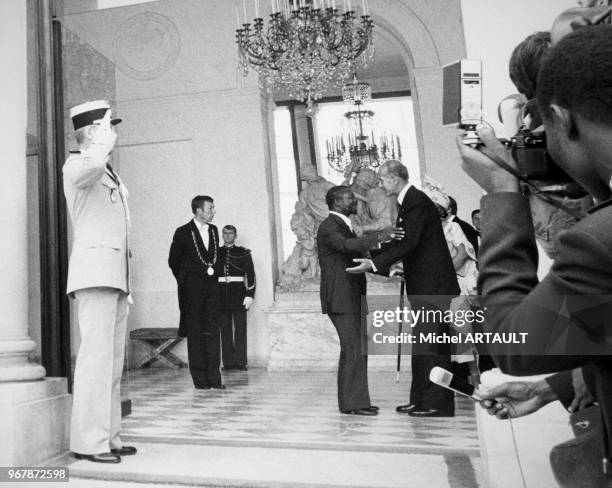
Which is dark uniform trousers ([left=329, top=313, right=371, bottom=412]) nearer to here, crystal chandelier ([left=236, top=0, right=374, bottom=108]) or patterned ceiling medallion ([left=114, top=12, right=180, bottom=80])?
crystal chandelier ([left=236, top=0, right=374, bottom=108])

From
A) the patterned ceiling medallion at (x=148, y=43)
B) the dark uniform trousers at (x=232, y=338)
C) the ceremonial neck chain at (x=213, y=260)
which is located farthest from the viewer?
the patterned ceiling medallion at (x=148, y=43)

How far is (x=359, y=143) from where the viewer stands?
11203mm

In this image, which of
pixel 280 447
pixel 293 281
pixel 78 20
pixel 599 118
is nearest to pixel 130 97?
pixel 78 20

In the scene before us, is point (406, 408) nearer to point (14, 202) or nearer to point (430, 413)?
point (430, 413)

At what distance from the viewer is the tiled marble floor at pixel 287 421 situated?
3.78 meters

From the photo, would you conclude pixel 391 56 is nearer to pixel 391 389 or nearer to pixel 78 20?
pixel 78 20

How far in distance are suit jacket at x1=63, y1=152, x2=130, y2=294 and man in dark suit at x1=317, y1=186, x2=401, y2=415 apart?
1.89 m

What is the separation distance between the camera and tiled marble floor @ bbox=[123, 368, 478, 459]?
12.4ft

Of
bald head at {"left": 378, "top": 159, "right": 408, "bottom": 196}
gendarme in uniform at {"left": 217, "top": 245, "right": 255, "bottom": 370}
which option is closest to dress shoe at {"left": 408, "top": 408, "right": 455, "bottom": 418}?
bald head at {"left": 378, "top": 159, "right": 408, "bottom": 196}

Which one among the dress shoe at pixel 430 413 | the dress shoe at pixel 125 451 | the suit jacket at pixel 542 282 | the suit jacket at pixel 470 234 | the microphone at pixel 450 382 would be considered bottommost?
the dress shoe at pixel 430 413

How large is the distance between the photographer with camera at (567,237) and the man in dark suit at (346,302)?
3.84 metres

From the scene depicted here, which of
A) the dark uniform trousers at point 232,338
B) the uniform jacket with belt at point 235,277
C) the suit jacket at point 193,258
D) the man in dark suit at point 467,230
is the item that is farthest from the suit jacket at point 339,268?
the dark uniform trousers at point 232,338

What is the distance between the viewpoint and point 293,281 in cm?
994

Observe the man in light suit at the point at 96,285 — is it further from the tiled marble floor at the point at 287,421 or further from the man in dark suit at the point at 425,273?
the man in dark suit at the point at 425,273
